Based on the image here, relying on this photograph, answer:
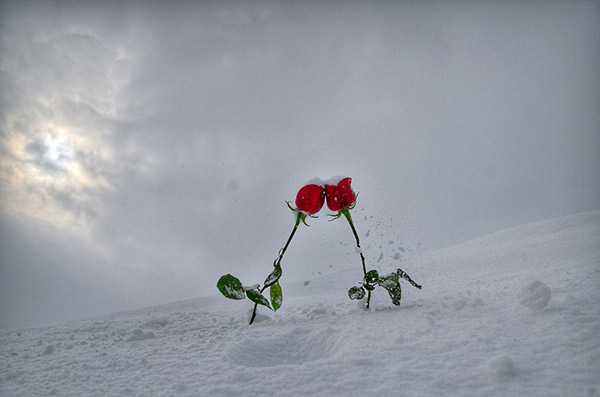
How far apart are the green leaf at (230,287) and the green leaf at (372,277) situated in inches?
17.0

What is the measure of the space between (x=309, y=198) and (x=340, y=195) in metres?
0.10

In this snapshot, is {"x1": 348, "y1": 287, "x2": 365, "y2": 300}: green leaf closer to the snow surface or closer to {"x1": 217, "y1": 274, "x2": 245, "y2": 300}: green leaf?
the snow surface

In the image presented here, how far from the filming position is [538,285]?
0.87 metres

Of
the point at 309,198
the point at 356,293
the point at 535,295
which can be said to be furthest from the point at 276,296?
the point at 535,295

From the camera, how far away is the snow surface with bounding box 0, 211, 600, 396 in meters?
0.62

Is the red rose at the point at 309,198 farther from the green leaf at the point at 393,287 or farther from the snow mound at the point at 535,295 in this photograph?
the snow mound at the point at 535,295

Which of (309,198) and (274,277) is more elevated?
(309,198)

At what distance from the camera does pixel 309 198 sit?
1141 mm

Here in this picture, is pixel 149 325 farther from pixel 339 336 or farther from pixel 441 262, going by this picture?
pixel 441 262

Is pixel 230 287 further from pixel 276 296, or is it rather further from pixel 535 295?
pixel 535 295

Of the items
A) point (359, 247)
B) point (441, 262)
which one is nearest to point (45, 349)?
point (359, 247)

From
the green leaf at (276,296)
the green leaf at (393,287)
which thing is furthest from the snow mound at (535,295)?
the green leaf at (276,296)

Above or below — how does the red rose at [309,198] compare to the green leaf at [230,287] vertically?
above

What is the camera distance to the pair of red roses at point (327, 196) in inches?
45.0
